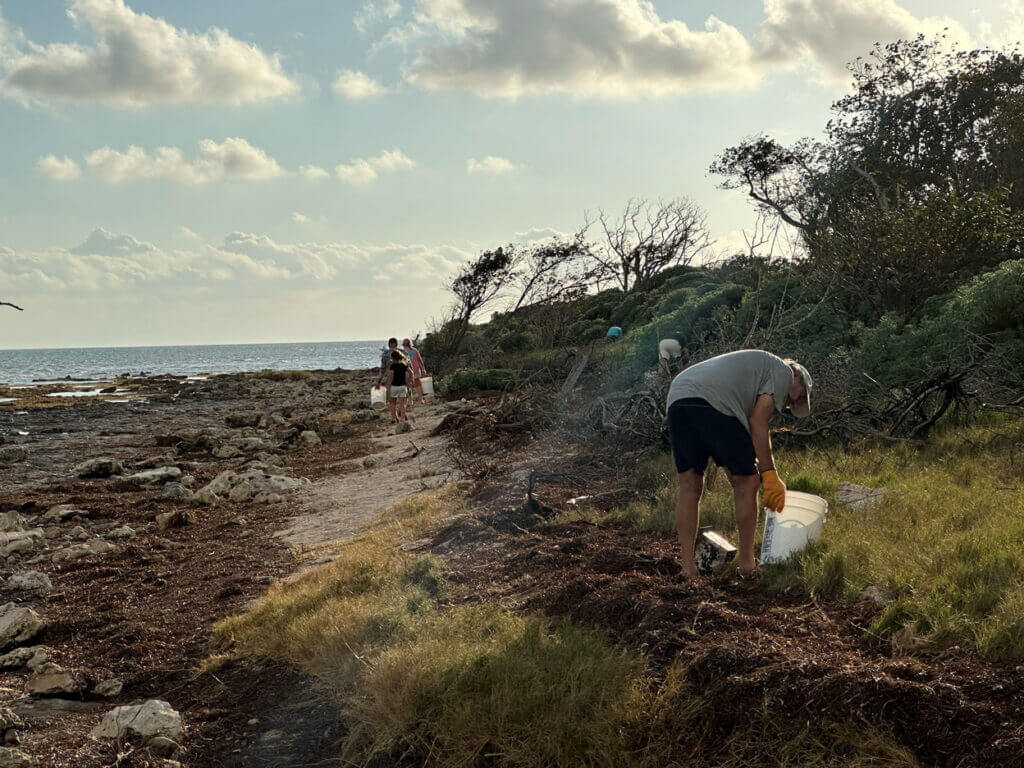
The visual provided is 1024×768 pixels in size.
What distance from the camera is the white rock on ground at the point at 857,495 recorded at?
5.88m

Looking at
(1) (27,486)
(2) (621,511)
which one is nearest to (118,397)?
(1) (27,486)

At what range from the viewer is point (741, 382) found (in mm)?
4777

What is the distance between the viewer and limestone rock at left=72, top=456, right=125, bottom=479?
13414mm

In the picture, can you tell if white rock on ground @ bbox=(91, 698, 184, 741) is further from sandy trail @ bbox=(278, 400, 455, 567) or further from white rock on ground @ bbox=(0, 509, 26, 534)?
white rock on ground @ bbox=(0, 509, 26, 534)

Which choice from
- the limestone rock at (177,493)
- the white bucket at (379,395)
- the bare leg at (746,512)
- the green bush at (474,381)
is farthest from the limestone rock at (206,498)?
the green bush at (474,381)

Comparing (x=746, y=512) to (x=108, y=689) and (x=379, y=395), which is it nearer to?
(x=108, y=689)

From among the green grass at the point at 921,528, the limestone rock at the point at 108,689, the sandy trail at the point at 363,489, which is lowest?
the limestone rock at the point at 108,689

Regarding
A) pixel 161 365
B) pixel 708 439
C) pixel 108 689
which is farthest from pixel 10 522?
pixel 161 365

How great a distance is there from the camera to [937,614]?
12.7 feet

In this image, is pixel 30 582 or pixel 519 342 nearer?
pixel 30 582

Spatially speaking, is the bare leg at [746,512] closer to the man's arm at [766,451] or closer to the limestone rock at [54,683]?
the man's arm at [766,451]

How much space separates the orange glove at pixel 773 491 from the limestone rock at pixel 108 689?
157 inches

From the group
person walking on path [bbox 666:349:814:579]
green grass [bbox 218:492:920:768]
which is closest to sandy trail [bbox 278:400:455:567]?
green grass [bbox 218:492:920:768]

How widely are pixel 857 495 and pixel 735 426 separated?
1928mm
